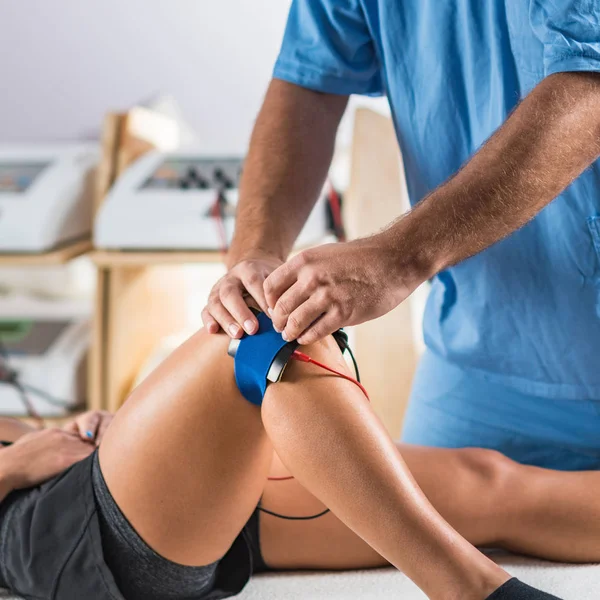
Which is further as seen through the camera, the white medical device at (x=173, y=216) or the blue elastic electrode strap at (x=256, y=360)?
the white medical device at (x=173, y=216)

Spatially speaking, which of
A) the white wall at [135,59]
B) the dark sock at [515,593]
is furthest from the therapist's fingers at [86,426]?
the white wall at [135,59]

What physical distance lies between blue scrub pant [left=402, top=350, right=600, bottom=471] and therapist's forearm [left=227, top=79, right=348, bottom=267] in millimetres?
343

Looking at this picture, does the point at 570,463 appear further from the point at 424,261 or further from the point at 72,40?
the point at 72,40

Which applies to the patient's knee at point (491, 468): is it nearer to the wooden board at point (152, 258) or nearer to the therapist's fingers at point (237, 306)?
the therapist's fingers at point (237, 306)

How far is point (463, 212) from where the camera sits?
94 cm

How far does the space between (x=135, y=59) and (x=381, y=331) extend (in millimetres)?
1438

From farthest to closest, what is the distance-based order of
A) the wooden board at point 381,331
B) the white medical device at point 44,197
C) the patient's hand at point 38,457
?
the white medical device at point 44,197 < the wooden board at point 381,331 < the patient's hand at point 38,457

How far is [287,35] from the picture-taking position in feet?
4.34

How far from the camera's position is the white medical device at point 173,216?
1.96 metres

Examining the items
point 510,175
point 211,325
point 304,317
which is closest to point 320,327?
point 304,317

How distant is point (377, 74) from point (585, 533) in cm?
76

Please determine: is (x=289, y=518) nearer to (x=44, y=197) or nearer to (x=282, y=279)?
(x=282, y=279)

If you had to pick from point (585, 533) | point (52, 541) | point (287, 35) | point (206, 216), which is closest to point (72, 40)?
point (206, 216)

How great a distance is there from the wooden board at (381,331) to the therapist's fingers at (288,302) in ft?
3.22
